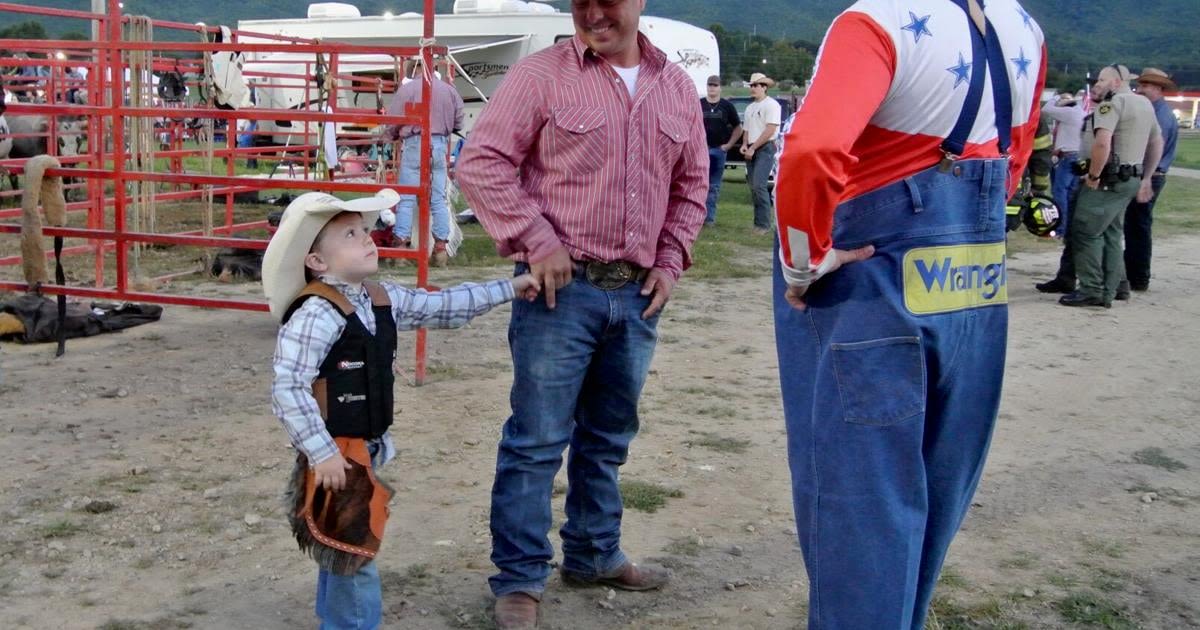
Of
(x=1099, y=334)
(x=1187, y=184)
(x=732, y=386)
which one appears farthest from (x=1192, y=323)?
(x=1187, y=184)

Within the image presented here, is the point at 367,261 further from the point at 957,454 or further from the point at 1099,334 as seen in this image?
the point at 1099,334

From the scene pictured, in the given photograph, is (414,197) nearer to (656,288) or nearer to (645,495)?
(645,495)

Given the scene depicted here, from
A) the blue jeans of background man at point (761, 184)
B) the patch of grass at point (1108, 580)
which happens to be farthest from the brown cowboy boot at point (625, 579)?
the blue jeans of background man at point (761, 184)

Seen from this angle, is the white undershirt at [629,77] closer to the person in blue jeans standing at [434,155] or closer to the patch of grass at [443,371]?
the patch of grass at [443,371]

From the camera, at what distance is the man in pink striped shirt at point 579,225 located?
125 inches

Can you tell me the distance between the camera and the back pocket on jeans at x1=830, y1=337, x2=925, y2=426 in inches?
93.8

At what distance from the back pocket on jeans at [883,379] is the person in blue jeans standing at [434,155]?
25.2ft

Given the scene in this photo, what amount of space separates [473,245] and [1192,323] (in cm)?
611

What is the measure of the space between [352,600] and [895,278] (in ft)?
5.10

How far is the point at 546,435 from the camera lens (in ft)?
10.9

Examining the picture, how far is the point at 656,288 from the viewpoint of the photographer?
337cm

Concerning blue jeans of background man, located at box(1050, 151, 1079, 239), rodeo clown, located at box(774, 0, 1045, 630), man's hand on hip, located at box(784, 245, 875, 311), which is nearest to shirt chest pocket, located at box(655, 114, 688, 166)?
rodeo clown, located at box(774, 0, 1045, 630)

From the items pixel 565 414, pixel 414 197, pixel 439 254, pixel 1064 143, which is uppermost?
pixel 1064 143

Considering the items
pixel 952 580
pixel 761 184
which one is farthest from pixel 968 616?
pixel 761 184
